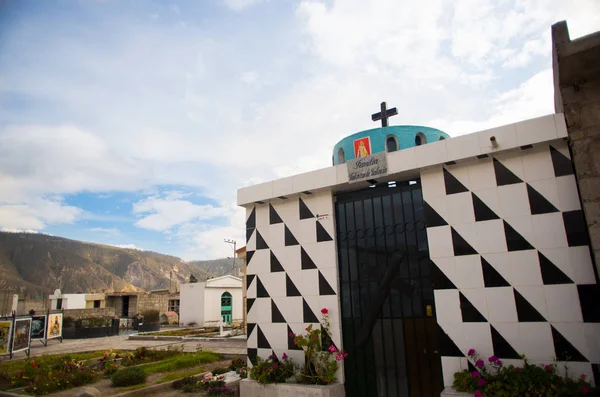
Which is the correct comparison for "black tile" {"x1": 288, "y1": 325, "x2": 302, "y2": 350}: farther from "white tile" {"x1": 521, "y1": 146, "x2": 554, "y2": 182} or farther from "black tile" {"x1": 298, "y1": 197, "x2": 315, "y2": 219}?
"white tile" {"x1": 521, "y1": 146, "x2": 554, "y2": 182}

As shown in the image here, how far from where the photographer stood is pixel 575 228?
6.17 m

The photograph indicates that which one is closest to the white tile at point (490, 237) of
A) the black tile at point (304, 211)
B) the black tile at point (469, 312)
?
the black tile at point (469, 312)

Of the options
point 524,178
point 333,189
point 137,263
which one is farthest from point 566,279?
point 137,263

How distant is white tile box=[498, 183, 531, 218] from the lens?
6660 millimetres

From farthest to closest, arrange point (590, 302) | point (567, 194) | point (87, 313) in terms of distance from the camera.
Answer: point (87, 313)
point (567, 194)
point (590, 302)

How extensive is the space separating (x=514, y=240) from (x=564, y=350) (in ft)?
6.19

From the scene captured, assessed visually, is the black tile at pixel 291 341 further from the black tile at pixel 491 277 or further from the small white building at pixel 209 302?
the small white building at pixel 209 302

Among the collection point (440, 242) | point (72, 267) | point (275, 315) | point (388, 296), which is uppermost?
point (72, 267)

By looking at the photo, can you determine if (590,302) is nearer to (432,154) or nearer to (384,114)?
(432,154)

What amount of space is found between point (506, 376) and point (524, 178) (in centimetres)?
344

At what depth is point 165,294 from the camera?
47.1m

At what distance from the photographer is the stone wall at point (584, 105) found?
5758mm

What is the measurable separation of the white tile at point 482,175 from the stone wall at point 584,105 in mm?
1298

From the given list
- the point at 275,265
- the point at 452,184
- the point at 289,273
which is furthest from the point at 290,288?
the point at 452,184
